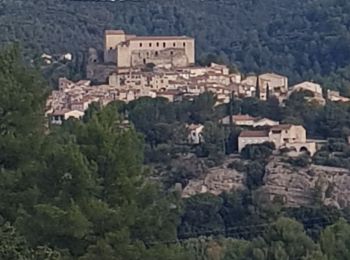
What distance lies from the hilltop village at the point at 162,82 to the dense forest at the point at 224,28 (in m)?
2.88

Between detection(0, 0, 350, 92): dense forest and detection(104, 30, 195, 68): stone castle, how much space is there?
2366 mm

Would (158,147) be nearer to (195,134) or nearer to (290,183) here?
(195,134)

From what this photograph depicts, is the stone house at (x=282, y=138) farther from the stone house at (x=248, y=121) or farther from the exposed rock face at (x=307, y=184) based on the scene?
the stone house at (x=248, y=121)

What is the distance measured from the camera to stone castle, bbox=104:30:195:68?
41438 millimetres

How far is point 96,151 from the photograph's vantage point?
10.9 metres

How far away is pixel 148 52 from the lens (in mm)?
41969

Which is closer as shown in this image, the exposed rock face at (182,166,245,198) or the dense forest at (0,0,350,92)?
the exposed rock face at (182,166,245,198)

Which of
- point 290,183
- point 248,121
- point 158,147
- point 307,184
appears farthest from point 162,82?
point 307,184

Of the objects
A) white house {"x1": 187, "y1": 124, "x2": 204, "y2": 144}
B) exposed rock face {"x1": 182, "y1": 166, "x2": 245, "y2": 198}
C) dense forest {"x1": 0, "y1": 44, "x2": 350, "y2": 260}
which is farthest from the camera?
white house {"x1": 187, "y1": 124, "x2": 204, "y2": 144}

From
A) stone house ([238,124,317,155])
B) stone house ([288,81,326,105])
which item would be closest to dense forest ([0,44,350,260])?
stone house ([238,124,317,155])

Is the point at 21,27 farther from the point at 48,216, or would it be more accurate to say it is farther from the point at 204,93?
the point at 48,216

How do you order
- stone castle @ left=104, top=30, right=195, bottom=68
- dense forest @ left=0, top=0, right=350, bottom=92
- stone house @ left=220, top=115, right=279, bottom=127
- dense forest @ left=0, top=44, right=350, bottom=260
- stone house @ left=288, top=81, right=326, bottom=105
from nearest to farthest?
dense forest @ left=0, top=44, right=350, bottom=260 → stone house @ left=220, top=115, right=279, bottom=127 → stone house @ left=288, top=81, right=326, bottom=105 → stone castle @ left=104, top=30, right=195, bottom=68 → dense forest @ left=0, top=0, right=350, bottom=92

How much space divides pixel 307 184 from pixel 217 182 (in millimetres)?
2111

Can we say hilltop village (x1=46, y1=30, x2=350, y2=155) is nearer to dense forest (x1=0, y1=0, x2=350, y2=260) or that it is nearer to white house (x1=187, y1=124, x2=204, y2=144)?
white house (x1=187, y1=124, x2=204, y2=144)
